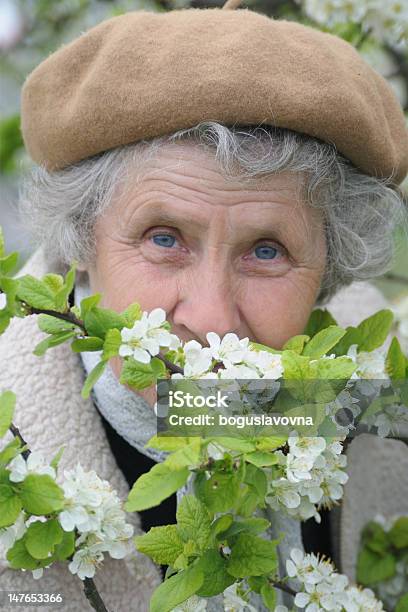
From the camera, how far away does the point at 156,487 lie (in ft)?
2.71

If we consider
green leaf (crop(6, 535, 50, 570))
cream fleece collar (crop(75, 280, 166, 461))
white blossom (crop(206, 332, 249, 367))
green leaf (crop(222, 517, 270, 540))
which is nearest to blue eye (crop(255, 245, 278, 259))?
cream fleece collar (crop(75, 280, 166, 461))

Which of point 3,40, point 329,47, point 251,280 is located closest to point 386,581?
point 251,280

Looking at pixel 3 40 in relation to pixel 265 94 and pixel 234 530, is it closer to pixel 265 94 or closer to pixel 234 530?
pixel 265 94

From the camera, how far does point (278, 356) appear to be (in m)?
0.97

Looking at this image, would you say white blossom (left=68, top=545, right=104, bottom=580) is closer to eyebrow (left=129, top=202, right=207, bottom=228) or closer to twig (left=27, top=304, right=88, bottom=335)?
twig (left=27, top=304, right=88, bottom=335)

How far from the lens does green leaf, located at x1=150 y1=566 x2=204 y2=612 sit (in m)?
0.89

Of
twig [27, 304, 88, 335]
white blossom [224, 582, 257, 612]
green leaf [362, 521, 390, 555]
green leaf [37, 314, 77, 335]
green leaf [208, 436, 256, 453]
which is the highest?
twig [27, 304, 88, 335]

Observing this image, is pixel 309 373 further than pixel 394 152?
No

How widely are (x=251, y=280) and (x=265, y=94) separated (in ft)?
1.06

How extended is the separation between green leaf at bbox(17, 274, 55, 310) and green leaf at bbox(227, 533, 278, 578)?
36 centimetres

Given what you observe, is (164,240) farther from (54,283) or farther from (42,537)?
(42,537)

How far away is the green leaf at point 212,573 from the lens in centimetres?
91

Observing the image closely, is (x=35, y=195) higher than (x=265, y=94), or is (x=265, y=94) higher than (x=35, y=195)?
(x=265, y=94)

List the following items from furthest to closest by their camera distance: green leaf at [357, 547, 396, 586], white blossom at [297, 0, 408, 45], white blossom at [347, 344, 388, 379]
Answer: white blossom at [297, 0, 408, 45]
green leaf at [357, 547, 396, 586]
white blossom at [347, 344, 388, 379]
